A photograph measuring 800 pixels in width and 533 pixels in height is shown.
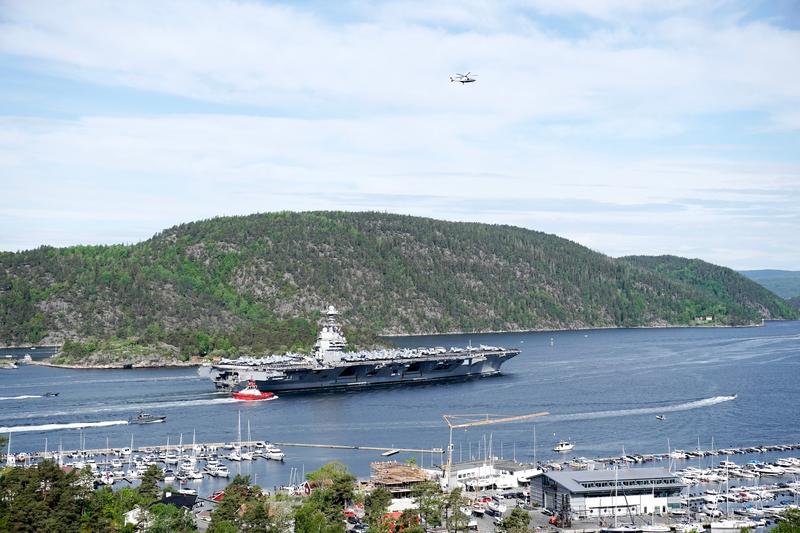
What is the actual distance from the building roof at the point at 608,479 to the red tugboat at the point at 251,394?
5471cm

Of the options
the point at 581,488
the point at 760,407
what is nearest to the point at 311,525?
the point at 581,488

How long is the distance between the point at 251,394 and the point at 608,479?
58.2 meters

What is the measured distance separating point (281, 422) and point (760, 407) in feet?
152

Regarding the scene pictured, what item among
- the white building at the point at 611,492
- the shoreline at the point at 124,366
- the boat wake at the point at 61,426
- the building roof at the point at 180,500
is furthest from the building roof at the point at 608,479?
the shoreline at the point at 124,366

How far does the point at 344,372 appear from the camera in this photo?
121 m

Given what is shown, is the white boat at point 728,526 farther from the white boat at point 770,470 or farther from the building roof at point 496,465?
the building roof at point 496,465

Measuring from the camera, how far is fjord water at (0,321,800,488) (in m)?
82.8

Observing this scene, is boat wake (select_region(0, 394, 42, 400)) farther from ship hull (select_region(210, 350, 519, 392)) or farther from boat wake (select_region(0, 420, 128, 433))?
boat wake (select_region(0, 420, 128, 433))

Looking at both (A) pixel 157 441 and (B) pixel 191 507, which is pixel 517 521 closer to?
(B) pixel 191 507

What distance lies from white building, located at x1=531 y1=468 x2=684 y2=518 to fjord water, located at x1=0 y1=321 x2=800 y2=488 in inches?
652

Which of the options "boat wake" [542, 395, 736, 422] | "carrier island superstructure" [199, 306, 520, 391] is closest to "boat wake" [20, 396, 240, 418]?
"carrier island superstructure" [199, 306, 520, 391]

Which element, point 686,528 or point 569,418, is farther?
point 569,418

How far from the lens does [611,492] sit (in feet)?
191

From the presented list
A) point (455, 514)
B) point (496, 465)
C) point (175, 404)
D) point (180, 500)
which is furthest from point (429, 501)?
point (175, 404)
